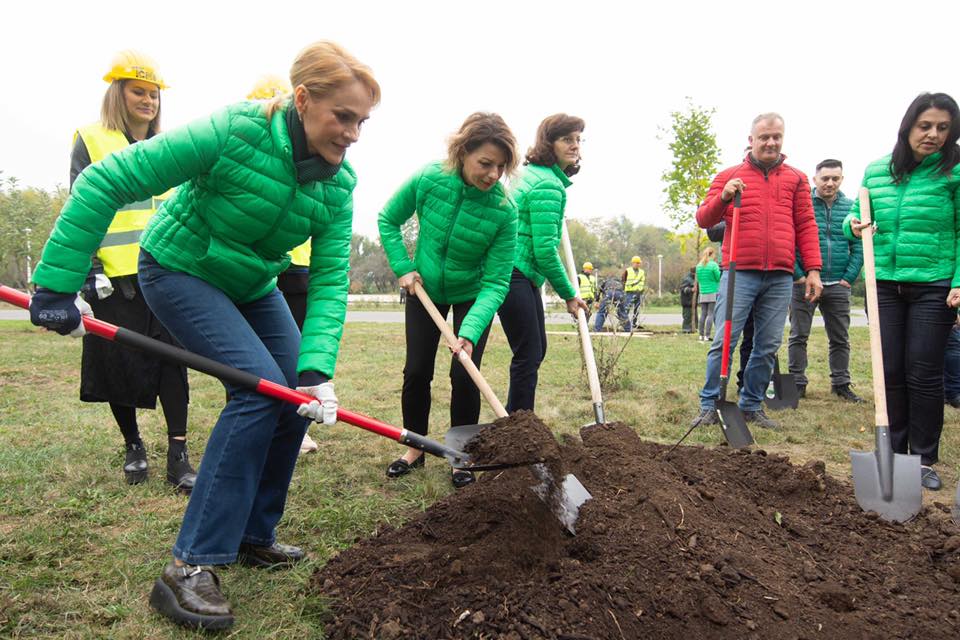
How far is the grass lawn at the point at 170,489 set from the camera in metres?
2.20

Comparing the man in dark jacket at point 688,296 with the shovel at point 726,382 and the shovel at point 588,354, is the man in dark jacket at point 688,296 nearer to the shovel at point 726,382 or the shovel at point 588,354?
the shovel at point 726,382

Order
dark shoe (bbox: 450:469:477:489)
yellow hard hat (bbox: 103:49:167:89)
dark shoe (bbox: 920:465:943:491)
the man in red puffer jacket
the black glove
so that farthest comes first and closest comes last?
the man in red puffer jacket, dark shoe (bbox: 920:465:943:491), dark shoe (bbox: 450:469:477:489), yellow hard hat (bbox: 103:49:167:89), the black glove

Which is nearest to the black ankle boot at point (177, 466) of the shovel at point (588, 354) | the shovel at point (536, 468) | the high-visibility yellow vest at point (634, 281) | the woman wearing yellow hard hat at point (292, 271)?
the woman wearing yellow hard hat at point (292, 271)

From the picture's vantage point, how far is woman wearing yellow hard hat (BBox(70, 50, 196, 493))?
3227 millimetres

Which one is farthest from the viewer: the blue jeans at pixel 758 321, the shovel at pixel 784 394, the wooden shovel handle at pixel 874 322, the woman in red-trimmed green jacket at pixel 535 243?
the shovel at pixel 784 394

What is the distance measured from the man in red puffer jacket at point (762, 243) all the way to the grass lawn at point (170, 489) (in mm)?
456

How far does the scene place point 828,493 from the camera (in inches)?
127

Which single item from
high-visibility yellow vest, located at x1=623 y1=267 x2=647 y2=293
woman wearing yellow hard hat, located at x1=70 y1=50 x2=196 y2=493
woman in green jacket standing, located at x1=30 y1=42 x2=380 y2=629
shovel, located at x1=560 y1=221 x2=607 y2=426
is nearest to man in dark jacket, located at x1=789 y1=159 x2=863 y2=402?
shovel, located at x1=560 y1=221 x2=607 y2=426

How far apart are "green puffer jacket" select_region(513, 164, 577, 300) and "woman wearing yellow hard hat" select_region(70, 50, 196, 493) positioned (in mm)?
1989

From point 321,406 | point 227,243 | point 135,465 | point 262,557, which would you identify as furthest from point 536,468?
point 135,465

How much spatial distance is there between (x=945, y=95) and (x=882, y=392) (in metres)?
1.64

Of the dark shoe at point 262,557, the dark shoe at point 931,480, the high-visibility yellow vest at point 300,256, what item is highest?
the high-visibility yellow vest at point 300,256

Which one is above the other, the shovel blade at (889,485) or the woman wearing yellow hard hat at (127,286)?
the woman wearing yellow hard hat at (127,286)

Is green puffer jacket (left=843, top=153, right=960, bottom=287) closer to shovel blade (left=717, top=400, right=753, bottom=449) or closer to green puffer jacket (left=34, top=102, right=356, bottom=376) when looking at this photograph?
shovel blade (left=717, top=400, right=753, bottom=449)
